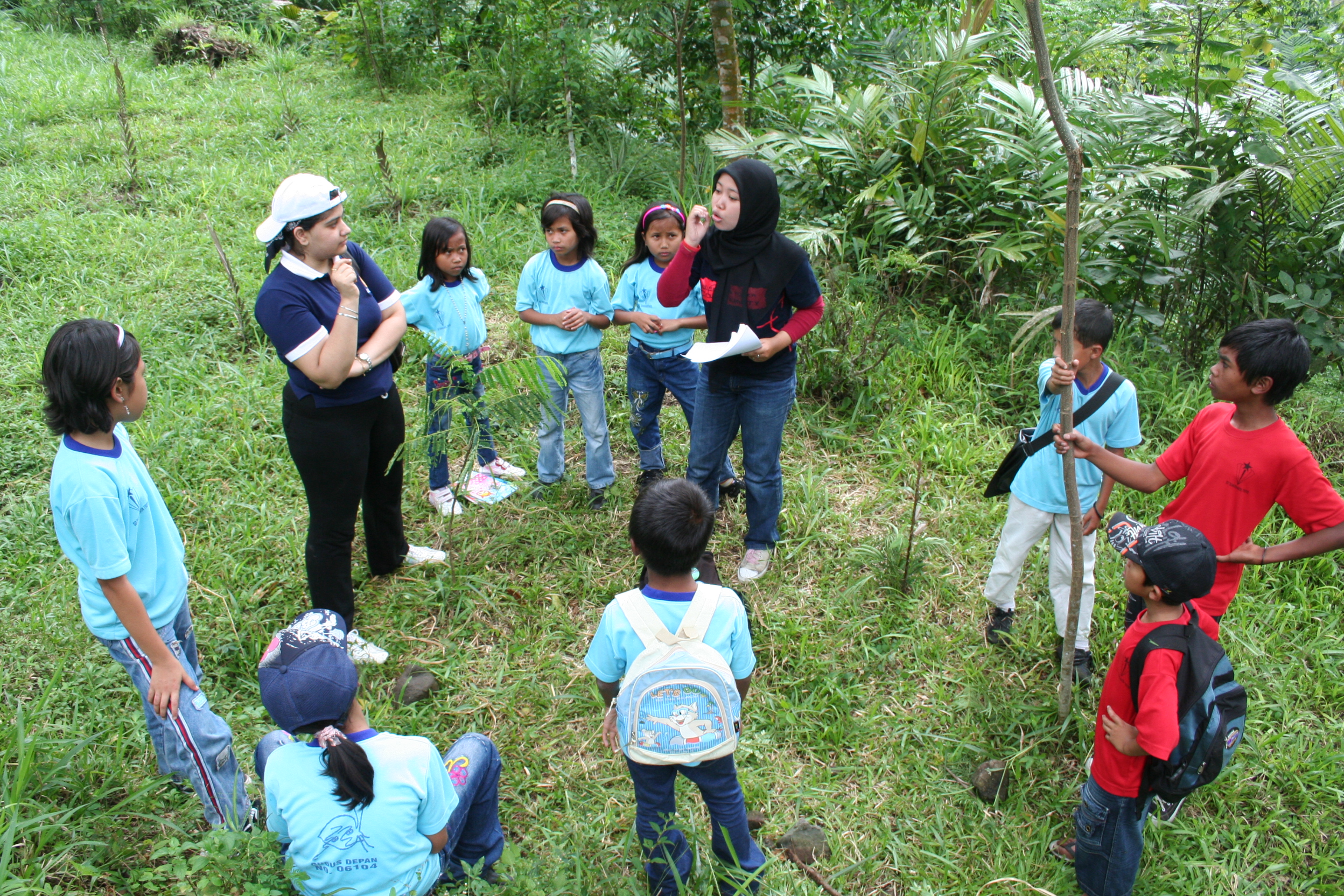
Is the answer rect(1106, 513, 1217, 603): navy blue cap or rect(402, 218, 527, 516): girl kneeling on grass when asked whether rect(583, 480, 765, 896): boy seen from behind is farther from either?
rect(402, 218, 527, 516): girl kneeling on grass

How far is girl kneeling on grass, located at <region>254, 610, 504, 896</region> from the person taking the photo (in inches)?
73.5

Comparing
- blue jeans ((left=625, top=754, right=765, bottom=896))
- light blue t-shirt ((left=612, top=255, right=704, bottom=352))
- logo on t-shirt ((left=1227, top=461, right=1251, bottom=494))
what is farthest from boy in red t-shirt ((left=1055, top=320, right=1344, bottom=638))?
light blue t-shirt ((left=612, top=255, right=704, bottom=352))

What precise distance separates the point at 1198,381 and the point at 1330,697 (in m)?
2.26

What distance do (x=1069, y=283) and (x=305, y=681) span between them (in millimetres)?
2175

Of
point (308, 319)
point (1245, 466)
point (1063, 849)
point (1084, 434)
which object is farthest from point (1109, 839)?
point (308, 319)

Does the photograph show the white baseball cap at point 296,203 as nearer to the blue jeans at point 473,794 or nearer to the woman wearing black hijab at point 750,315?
the woman wearing black hijab at point 750,315

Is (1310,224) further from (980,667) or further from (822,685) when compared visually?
(822,685)

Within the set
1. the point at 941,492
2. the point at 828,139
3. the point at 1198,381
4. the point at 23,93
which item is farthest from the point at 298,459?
the point at 23,93

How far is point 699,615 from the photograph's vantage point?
2.09m

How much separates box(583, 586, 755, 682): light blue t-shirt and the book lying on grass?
2.21 metres

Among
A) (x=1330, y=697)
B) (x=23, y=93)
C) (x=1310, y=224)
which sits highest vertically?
(x=23, y=93)

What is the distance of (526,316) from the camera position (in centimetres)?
404

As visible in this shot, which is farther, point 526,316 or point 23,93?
point 23,93

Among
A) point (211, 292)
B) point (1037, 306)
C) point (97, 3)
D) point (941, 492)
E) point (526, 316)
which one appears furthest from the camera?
point (97, 3)
